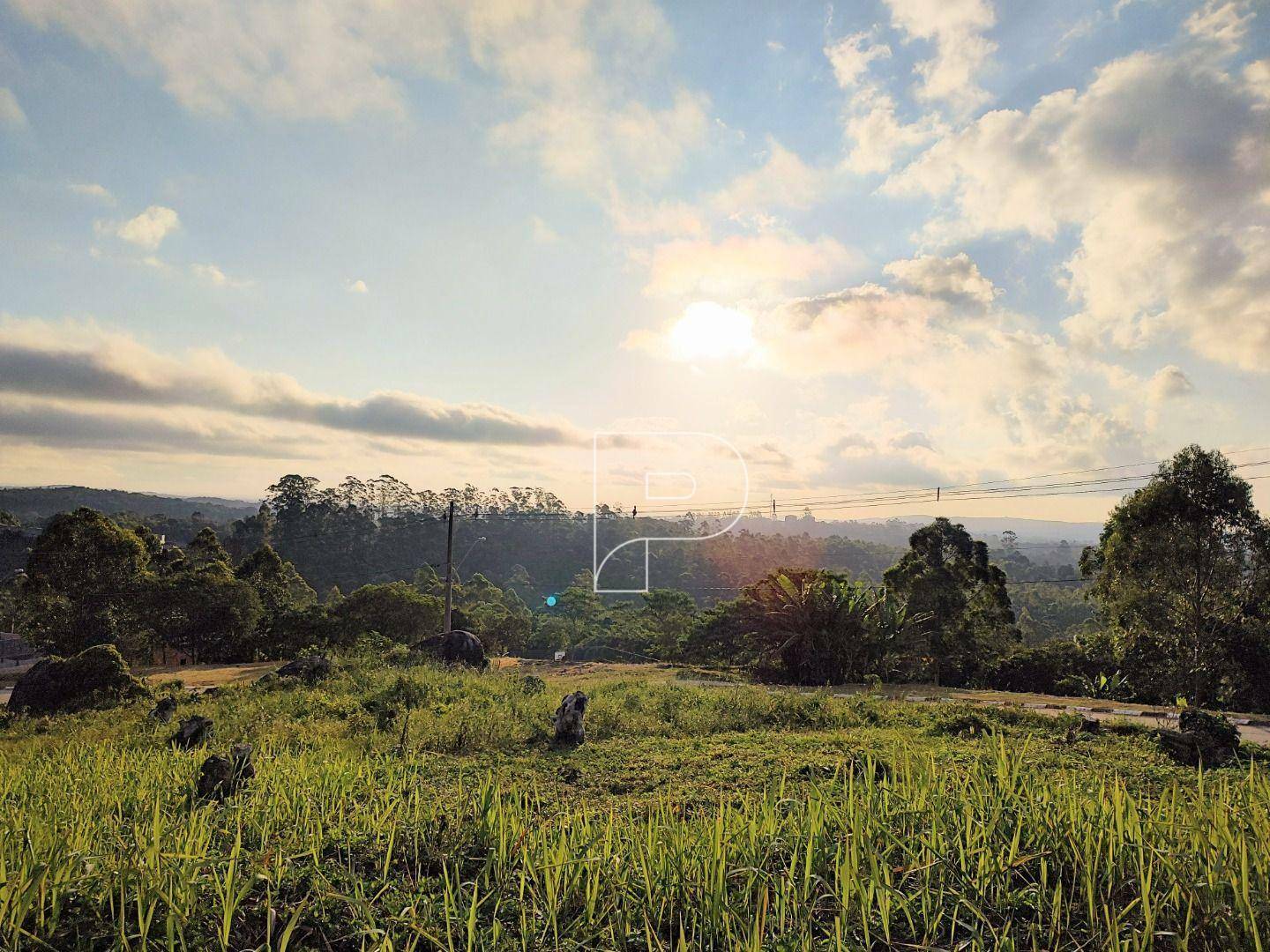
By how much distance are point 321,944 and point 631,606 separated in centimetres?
5283

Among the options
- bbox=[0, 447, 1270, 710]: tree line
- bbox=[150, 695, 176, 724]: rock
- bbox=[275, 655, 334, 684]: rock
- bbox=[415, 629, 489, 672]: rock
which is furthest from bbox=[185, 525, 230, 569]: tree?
bbox=[150, 695, 176, 724]: rock

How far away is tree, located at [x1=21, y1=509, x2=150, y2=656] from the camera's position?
2509 centimetres

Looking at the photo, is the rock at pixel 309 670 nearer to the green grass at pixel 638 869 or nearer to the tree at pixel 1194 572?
the green grass at pixel 638 869

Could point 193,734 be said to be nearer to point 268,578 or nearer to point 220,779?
point 220,779

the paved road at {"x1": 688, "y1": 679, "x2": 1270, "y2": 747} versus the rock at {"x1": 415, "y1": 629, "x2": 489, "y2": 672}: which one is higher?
the paved road at {"x1": 688, "y1": 679, "x2": 1270, "y2": 747}

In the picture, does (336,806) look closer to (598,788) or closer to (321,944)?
(321,944)

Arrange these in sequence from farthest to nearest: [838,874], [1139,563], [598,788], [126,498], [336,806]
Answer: [126,498] → [1139,563] → [598,788] → [336,806] → [838,874]

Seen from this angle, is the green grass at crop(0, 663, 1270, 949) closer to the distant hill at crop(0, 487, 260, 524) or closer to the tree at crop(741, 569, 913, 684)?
the tree at crop(741, 569, 913, 684)

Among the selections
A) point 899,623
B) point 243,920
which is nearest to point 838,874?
point 243,920

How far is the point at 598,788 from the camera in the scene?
6809 mm

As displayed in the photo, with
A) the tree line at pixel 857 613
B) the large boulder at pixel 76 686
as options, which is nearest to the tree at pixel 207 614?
the tree line at pixel 857 613

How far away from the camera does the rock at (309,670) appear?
53.9 ft

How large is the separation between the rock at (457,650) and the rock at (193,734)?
12969 millimetres

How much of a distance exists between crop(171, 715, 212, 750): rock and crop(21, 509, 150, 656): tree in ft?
66.8
